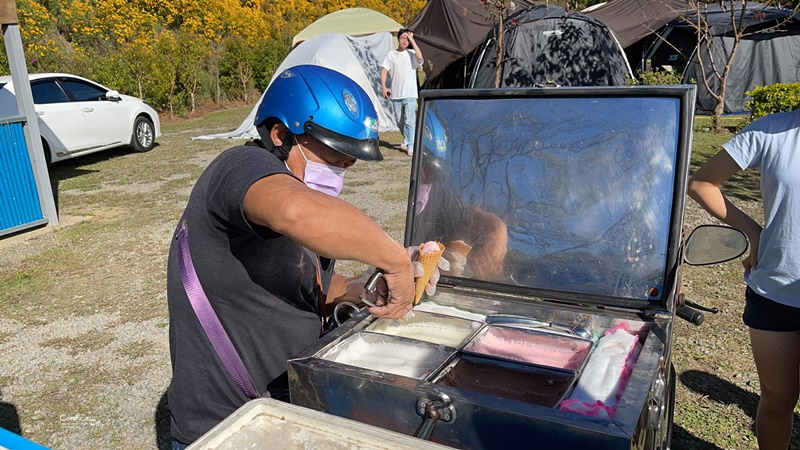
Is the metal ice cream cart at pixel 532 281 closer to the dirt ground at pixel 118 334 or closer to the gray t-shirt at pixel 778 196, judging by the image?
the gray t-shirt at pixel 778 196

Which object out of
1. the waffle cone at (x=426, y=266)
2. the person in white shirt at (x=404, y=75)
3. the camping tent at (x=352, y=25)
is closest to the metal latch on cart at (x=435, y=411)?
the waffle cone at (x=426, y=266)

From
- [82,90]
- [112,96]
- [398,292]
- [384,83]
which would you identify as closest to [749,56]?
[384,83]

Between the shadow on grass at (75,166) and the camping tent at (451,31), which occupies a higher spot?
the camping tent at (451,31)

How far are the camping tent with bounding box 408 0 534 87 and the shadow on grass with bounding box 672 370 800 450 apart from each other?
1233 cm

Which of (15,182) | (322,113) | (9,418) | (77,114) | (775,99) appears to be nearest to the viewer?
(322,113)

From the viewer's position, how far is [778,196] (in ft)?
7.98

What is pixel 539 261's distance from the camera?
2.29 meters

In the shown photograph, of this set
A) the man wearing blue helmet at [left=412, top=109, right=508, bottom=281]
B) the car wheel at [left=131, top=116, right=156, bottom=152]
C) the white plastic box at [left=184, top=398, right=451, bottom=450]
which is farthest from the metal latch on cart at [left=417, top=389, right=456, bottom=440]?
the car wheel at [left=131, top=116, right=156, bottom=152]

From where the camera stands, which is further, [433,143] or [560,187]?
[433,143]

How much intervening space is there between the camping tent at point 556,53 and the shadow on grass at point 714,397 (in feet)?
33.7

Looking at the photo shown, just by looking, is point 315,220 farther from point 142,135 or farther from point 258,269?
point 142,135

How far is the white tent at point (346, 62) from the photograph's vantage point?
14305mm

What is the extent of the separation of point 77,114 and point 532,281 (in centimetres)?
1134

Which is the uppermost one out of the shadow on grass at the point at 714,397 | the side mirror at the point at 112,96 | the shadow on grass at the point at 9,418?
the side mirror at the point at 112,96
